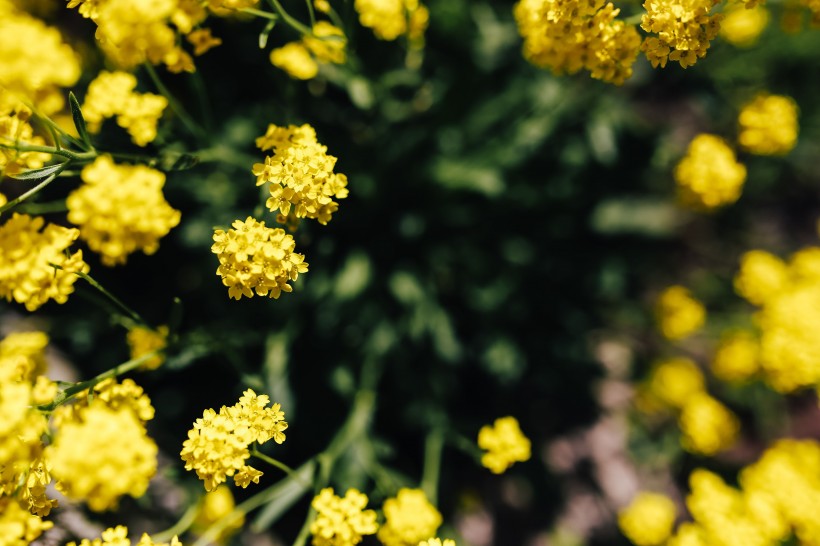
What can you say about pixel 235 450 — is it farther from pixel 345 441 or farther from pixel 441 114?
pixel 441 114

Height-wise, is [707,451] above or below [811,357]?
below

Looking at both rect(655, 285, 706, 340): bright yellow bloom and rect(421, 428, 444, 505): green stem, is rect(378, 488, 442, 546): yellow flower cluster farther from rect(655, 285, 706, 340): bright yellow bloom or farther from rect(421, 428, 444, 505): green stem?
rect(655, 285, 706, 340): bright yellow bloom

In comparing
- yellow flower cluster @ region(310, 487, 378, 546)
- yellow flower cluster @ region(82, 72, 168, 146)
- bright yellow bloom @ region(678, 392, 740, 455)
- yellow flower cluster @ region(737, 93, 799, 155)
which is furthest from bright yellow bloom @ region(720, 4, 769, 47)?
yellow flower cluster @ region(310, 487, 378, 546)

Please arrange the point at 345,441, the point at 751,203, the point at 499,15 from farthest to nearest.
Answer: the point at 751,203
the point at 499,15
the point at 345,441

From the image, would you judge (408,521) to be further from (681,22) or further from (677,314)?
(677,314)

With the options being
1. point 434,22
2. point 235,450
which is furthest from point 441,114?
point 235,450

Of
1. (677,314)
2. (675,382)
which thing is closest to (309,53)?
(677,314)
